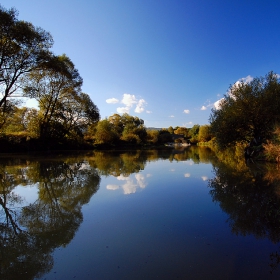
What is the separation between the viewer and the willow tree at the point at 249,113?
16.0 metres

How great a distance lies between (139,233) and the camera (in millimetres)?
3861

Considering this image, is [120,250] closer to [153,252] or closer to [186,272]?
[153,252]

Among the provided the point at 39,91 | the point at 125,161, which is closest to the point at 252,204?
the point at 125,161

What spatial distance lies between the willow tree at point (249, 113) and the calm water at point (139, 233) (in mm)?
10725

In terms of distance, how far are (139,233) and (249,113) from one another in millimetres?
15956

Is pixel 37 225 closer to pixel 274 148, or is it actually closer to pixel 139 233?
pixel 139 233

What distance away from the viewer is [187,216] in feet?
15.6

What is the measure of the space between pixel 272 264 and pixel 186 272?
1.26 meters

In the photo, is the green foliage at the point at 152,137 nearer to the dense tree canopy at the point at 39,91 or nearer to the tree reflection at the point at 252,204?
the dense tree canopy at the point at 39,91

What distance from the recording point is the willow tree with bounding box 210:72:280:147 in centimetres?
1602

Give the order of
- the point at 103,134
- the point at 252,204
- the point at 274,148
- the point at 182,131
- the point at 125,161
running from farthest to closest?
the point at 182,131 → the point at 103,134 → the point at 125,161 → the point at 274,148 → the point at 252,204

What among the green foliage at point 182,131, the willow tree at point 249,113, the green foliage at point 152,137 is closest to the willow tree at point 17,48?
the willow tree at point 249,113

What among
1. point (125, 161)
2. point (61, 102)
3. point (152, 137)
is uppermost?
point (61, 102)

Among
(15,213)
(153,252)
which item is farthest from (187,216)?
(15,213)
